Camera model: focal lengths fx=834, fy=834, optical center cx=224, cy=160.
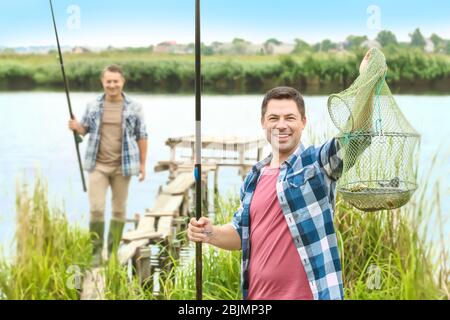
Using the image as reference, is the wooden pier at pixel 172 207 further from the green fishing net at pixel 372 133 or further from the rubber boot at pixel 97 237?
the green fishing net at pixel 372 133

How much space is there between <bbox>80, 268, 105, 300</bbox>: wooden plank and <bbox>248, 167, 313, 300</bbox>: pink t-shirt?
2.58 meters

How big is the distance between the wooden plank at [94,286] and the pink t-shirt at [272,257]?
8.48 feet

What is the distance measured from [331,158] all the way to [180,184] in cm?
542

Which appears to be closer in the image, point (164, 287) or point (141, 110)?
point (164, 287)

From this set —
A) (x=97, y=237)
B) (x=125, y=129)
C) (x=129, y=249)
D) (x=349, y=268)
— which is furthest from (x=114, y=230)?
(x=349, y=268)

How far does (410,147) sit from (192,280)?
6.21ft

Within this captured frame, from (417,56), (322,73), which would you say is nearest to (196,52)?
(322,73)

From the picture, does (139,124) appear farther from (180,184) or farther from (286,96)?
(286,96)

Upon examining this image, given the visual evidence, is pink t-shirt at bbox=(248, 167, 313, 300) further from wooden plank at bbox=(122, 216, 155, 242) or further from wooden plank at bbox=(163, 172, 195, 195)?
wooden plank at bbox=(163, 172, 195, 195)

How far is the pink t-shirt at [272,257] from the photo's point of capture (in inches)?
100

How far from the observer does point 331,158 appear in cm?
258

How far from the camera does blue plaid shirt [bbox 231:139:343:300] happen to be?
100 inches

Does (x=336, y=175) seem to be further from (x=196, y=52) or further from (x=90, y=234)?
(x=90, y=234)

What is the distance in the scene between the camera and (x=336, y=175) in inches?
103
